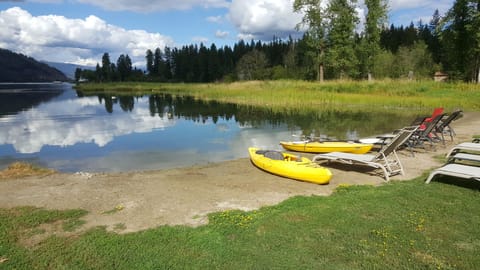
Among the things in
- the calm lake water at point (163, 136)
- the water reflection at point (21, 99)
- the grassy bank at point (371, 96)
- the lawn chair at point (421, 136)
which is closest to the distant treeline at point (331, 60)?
the grassy bank at point (371, 96)

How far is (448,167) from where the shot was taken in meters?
7.11

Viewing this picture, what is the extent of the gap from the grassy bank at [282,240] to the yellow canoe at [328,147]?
180 inches

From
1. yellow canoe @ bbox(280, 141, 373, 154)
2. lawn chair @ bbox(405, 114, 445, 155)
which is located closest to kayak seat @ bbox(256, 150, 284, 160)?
yellow canoe @ bbox(280, 141, 373, 154)

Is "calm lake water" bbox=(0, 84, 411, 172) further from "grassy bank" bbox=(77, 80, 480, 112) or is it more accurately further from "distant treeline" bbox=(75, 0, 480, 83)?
"distant treeline" bbox=(75, 0, 480, 83)

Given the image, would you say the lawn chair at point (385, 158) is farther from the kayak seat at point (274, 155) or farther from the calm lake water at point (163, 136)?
the calm lake water at point (163, 136)

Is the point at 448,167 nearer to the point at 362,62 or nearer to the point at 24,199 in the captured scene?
the point at 24,199

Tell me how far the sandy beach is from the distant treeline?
30983 mm

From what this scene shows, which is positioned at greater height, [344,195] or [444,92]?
[444,92]

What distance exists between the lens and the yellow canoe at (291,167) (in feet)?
25.4

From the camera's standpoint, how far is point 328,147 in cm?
1139

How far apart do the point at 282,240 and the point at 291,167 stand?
138 inches

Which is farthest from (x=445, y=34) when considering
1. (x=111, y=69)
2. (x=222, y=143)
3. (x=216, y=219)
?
(x=111, y=69)

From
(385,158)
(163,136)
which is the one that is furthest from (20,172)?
(385,158)

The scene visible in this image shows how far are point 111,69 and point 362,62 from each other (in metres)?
110
